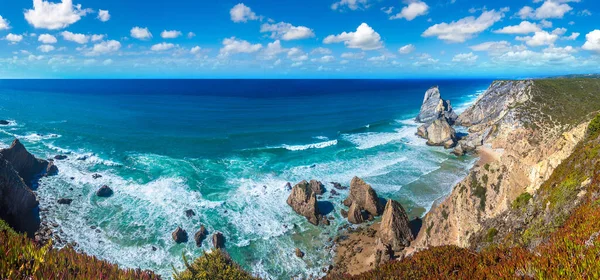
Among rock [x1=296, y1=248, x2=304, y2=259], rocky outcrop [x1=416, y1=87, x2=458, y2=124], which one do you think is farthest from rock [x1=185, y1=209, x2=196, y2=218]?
rocky outcrop [x1=416, y1=87, x2=458, y2=124]

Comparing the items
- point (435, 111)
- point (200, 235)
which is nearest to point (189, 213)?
point (200, 235)

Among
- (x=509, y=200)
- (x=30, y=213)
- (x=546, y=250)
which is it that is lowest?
(x=30, y=213)

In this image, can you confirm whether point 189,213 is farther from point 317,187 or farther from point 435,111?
point 435,111

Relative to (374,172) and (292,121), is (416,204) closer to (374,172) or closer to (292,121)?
(374,172)

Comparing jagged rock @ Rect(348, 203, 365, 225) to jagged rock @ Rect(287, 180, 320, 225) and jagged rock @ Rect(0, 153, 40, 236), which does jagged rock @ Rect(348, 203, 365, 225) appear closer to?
jagged rock @ Rect(287, 180, 320, 225)

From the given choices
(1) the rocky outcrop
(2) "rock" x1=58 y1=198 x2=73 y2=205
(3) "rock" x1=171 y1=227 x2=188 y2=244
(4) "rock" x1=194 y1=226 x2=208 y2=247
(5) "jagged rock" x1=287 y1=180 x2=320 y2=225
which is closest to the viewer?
(3) "rock" x1=171 y1=227 x2=188 y2=244

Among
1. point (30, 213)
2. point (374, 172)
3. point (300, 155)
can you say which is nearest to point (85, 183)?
point (30, 213)
